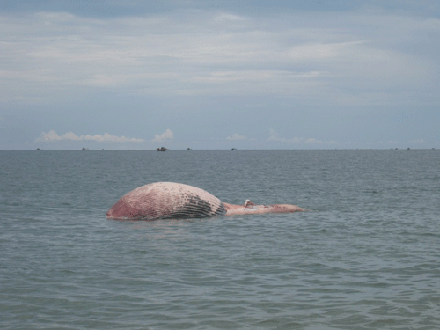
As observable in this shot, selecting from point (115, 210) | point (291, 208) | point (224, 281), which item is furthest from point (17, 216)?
point (224, 281)

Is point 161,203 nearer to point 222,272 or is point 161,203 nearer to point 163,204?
point 163,204

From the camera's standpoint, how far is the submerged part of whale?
1820cm

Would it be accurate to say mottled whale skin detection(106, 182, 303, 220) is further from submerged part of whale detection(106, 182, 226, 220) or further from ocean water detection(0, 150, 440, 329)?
ocean water detection(0, 150, 440, 329)

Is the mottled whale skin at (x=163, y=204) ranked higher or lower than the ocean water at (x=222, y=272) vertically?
higher

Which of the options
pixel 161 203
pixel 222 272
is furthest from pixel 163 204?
pixel 222 272

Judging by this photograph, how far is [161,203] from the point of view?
716 inches

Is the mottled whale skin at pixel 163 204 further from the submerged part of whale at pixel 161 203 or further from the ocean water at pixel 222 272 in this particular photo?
the ocean water at pixel 222 272

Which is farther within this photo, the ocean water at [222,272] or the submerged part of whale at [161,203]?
the submerged part of whale at [161,203]

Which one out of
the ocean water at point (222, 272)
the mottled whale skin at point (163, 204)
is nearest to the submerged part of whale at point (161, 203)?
the mottled whale skin at point (163, 204)

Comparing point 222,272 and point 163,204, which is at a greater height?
point 163,204

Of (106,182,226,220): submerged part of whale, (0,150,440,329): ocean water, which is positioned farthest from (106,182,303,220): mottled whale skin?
(0,150,440,329): ocean water

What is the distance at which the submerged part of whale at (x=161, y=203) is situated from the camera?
18203 millimetres

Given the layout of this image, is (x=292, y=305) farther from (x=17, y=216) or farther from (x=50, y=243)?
(x=17, y=216)

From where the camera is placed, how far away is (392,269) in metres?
11.6
